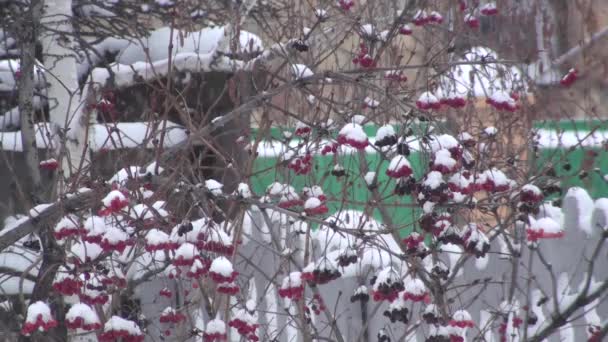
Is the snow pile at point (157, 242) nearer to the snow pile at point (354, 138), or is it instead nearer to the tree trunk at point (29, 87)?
the snow pile at point (354, 138)

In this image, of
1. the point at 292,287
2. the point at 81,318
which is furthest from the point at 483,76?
the point at 81,318

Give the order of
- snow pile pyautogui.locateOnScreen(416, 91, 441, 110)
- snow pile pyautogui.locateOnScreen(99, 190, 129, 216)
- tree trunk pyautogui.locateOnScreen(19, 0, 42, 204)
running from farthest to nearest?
tree trunk pyautogui.locateOnScreen(19, 0, 42, 204) → snow pile pyautogui.locateOnScreen(416, 91, 441, 110) → snow pile pyautogui.locateOnScreen(99, 190, 129, 216)

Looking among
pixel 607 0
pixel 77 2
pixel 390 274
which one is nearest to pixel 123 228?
pixel 390 274

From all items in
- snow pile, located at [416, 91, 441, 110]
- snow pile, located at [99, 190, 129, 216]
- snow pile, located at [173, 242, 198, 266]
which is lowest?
snow pile, located at [173, 242, 198, 266]

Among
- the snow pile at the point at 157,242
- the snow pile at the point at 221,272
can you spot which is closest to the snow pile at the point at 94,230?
Result: the snow pile at the point at 157,242

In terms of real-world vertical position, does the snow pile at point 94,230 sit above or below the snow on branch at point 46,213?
below

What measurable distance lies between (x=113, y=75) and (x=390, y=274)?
2618mm

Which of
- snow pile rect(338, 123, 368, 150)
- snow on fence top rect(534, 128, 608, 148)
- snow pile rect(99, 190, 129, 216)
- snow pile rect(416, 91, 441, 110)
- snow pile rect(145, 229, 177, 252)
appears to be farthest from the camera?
snow on fence top rect(534, 128, 608, 148)

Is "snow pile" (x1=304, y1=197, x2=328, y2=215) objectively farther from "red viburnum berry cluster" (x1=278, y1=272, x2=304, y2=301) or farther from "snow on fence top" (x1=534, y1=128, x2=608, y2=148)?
"snow on fence top" (x1=534, y1=128, x2=608, y2=148)

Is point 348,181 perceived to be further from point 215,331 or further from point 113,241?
point 113,241

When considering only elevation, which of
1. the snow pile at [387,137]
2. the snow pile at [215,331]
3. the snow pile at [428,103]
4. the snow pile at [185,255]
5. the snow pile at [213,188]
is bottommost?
the snow pile at [215,331]

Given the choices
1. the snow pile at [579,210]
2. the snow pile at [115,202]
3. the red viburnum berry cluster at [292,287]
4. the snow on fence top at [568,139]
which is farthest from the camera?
the snow on fence top at [568,139]

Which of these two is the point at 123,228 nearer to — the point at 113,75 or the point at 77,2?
the point at 113,75

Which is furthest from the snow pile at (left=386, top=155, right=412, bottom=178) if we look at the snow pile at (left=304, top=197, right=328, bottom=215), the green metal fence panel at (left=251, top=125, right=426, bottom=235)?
the snow pile at (left=304, top=197, right=328, bottom=215)
